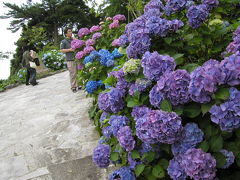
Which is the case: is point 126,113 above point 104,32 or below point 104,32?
below

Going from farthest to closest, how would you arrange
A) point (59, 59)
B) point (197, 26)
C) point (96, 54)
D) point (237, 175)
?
point (59, 59) → point (96, 54) → point (197, 26) → point (237, 175)

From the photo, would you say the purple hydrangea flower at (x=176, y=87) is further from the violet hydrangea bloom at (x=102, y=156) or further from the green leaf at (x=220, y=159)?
the violet hydrangea bloom at (x=102, y=156)

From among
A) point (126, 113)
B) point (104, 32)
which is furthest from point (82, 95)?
point (126, 113)

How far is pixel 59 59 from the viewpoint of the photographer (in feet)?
48.2

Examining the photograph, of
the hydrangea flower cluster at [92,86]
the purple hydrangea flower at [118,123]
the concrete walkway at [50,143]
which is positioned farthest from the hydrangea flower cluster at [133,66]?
the hydrangea flower cluster at [92,86]

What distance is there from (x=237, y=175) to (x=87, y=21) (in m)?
30.2

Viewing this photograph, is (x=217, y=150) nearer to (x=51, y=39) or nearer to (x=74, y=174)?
(x=74, y=174)

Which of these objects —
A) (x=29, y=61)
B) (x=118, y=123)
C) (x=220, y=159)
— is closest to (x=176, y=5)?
(x=118, y=123)

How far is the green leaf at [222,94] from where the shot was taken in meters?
1.28

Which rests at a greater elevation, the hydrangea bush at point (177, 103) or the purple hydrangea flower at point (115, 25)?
the purple hydrangea flower at point (115, 25)

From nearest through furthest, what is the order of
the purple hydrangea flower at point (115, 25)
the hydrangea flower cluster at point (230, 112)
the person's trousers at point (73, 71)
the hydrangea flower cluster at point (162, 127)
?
1. the hydrangea flower cluster at point (230, 112)
2. the hydrangea flower cluster at point (162, 127)
3. the purple hydrangea flower at point (115, 25)
4. the person's trousers at point (73, 71)

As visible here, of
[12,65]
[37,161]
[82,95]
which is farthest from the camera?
[12,65]

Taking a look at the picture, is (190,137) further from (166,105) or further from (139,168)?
(139,168)

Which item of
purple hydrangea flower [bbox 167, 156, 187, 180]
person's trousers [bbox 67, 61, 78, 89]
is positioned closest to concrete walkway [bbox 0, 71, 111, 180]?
person's trousers [bbox 67, 61, 78, 89]
